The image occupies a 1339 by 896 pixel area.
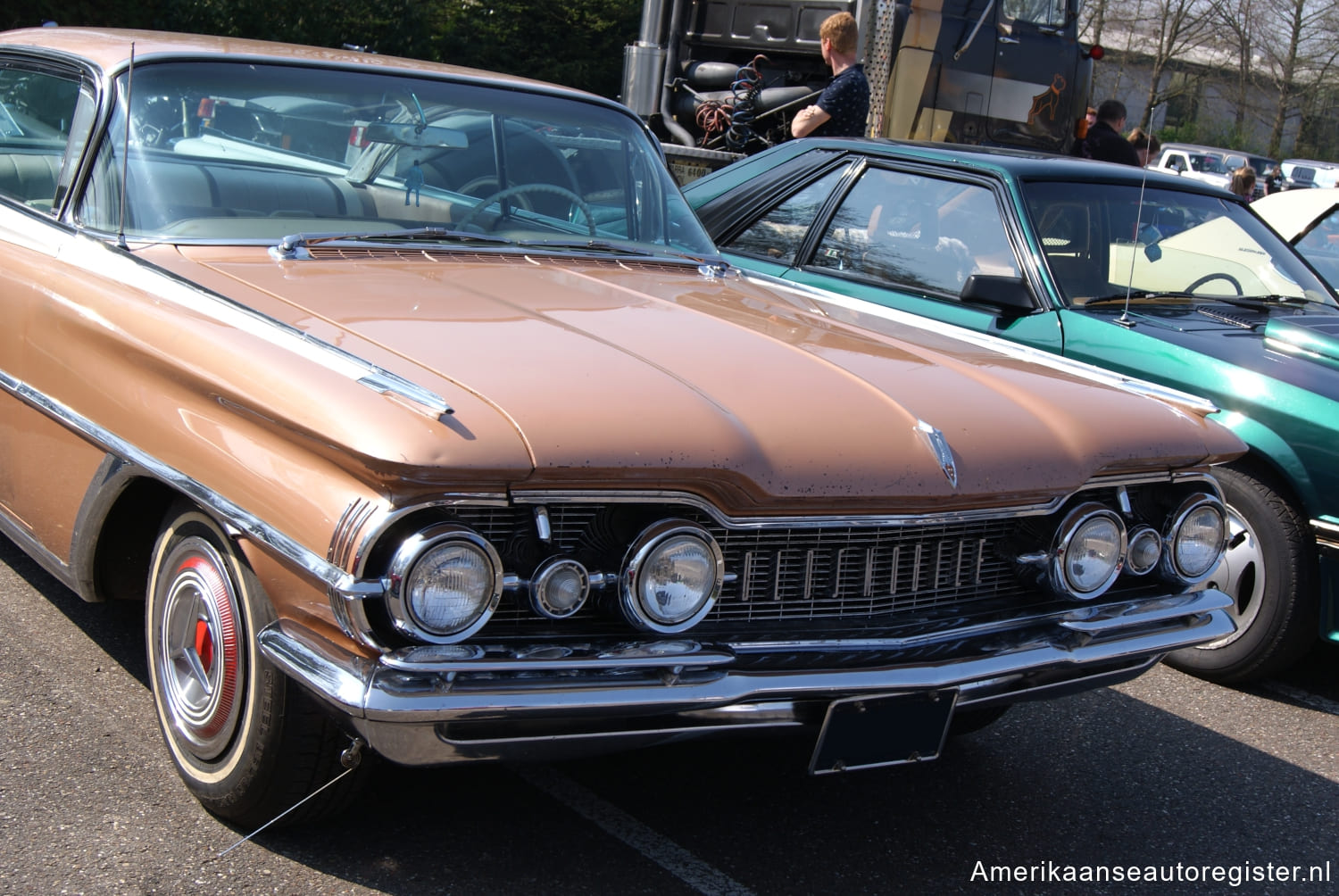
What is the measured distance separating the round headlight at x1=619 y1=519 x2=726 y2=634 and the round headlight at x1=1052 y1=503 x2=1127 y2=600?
834 millimetres

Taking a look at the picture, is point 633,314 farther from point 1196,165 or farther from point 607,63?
point 1196,165

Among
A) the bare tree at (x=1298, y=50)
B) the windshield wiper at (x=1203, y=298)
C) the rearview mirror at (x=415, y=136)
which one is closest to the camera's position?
the rearview mirror at (x=415, y=136)

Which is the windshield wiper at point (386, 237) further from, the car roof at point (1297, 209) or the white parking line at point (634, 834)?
the car roof at point (1297, 209)

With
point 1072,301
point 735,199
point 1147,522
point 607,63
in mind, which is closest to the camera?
point 1147,522

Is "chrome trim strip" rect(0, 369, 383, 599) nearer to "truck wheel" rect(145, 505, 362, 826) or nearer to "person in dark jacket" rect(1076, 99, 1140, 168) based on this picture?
"truck wheel" rect(145, 505, 362, 826)

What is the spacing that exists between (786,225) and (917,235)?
598mm

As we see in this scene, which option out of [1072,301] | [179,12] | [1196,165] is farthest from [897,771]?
[1196,165]

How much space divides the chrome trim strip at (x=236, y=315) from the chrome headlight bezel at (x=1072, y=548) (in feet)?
4.41

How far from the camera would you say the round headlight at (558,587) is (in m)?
2.22

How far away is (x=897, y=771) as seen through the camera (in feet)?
10.7

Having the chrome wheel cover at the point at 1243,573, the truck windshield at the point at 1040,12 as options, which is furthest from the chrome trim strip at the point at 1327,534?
the truck windshield at the point at 1040,12

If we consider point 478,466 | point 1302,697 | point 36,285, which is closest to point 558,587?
point 478,466

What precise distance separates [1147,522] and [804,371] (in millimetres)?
901

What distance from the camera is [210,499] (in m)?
2.42
